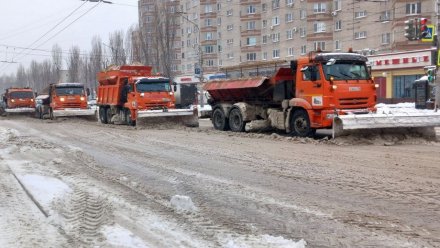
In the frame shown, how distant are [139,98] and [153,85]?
3.19 ft

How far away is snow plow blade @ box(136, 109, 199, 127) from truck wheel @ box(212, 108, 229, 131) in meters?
1.78

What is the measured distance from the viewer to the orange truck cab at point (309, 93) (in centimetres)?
1409

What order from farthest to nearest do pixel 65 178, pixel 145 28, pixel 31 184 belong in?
pixel 145 28
pixel 65 178
pixel 31 184

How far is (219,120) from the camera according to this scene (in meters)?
19.3

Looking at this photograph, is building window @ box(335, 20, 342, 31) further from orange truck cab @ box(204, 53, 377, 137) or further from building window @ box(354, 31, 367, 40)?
orange truck cab @ box(204, 53, 377, 137)

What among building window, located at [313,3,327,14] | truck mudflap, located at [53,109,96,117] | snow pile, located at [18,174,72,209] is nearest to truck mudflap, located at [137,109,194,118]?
truck mudflap, located at [53,109,96,117]

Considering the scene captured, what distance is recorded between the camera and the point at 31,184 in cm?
753

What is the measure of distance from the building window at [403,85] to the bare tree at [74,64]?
55.8 meters

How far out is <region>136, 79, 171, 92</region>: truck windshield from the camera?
21594 mm

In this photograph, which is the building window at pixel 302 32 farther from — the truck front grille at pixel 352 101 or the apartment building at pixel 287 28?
the truck front grille at pixel 352 101

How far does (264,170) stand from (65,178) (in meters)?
3.50

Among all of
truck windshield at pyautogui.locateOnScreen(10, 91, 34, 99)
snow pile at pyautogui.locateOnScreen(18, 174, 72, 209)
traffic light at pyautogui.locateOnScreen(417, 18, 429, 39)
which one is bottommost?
snow pile at pyautogui.locateOnScreen(18, 174, 72, 209)

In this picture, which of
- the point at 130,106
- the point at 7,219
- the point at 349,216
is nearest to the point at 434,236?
the point at 349,216

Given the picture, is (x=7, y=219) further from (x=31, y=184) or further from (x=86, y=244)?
(x=31, y=184)
